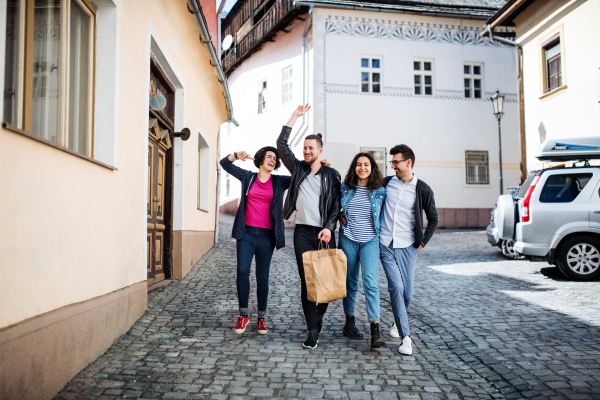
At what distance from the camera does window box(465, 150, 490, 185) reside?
70.0ft

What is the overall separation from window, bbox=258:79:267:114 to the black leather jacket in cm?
1978

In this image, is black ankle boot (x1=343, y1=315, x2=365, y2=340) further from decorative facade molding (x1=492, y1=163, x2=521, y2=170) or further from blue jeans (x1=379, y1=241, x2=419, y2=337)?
decorative facade molding (x1=492, y1=163, x2=521, y2=170)

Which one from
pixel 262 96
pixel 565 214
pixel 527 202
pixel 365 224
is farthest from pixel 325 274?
pixel 262 96

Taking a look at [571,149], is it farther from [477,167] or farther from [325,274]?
[477,167]

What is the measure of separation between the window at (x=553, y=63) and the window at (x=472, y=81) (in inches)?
268

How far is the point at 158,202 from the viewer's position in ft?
25.2

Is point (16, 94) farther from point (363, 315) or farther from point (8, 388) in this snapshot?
point (363, 315)


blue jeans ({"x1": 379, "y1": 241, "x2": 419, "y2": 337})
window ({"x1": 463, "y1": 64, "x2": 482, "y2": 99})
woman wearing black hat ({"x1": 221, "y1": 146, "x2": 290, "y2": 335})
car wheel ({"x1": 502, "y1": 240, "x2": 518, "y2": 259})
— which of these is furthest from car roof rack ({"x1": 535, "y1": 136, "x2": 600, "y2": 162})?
window ({"x1": 463, "y1": 64, "x2": 482, "y2": 99})

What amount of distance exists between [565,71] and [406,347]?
12113mm

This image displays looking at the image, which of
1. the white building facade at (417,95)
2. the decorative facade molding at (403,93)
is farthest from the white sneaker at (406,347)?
the decorative facade molding at (403,93)

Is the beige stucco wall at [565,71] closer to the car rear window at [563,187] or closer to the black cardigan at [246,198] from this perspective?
the car rear window at [563,187]

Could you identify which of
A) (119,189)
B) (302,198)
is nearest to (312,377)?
(302,198)

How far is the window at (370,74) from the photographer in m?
20.7

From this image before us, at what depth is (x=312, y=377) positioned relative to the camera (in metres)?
3.79
